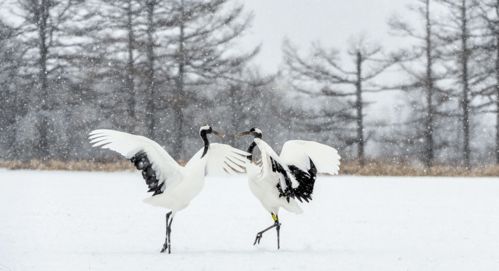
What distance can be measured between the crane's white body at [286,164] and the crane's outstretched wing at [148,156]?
96cm

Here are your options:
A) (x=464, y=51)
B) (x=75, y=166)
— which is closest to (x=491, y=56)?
(x=464, y=51)

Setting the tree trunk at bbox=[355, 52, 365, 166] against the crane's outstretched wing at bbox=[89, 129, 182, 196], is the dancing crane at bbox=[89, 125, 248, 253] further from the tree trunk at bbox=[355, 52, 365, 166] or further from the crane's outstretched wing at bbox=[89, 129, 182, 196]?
the tree trunk at bbox=[355, 52, 365, 166]

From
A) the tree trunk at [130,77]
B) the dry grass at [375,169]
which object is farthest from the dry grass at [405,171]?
the tree trunk at [130,77]

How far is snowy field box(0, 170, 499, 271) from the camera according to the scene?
8.19 m

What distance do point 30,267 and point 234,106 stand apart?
31.1m

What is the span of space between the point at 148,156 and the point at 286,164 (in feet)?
5.66

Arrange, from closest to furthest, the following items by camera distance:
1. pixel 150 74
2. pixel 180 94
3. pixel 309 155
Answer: pixel 309 155 → pixel 150 74 → pixel 180 94

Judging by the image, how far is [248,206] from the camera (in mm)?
15070

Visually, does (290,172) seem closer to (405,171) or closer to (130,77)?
(405,171)

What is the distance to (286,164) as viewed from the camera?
934 cm

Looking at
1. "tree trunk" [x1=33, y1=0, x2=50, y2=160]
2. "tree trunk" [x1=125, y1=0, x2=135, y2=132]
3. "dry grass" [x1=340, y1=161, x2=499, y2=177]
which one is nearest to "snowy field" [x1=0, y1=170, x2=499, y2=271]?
"dry grass" [x1=340, y1=161, x2=499, y2=177]

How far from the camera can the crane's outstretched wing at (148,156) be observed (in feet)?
29.2

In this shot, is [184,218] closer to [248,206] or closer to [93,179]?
[248,206]

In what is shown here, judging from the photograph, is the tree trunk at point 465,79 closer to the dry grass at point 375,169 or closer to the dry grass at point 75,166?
the dry grass at point 375,169
